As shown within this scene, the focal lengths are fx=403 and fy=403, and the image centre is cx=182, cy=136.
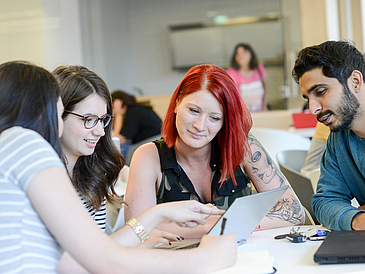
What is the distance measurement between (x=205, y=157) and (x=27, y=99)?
37.4 inches

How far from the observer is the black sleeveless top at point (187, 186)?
162 cm

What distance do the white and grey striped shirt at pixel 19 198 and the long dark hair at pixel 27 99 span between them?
0.04 m

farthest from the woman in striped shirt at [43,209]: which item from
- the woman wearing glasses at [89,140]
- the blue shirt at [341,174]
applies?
the blue shirt at [341,174]

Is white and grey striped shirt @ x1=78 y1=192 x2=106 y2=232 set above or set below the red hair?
below

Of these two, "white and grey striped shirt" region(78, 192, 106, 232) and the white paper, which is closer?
the white paper

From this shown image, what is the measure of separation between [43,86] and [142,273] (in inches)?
18.9

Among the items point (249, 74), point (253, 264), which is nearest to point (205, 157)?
point (253, 264)

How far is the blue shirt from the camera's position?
1.49 meters

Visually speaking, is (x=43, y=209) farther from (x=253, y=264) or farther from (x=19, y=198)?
(x=253, y=264)

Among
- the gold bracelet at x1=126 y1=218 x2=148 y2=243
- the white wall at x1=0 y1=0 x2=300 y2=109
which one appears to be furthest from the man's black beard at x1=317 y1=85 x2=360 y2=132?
the white wall at x1=0 y1=0 x2=300 y2=109

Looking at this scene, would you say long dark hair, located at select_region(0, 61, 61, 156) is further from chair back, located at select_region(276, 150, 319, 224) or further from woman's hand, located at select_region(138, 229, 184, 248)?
chair back, located at select_region(276, 150, 319, 224)

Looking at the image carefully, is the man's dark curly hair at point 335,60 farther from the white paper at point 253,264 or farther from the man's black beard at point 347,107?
the white paper at point 253,264

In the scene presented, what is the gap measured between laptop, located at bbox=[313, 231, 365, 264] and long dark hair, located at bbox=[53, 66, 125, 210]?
2.69ft

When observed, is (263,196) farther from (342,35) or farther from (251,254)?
(342,35)
